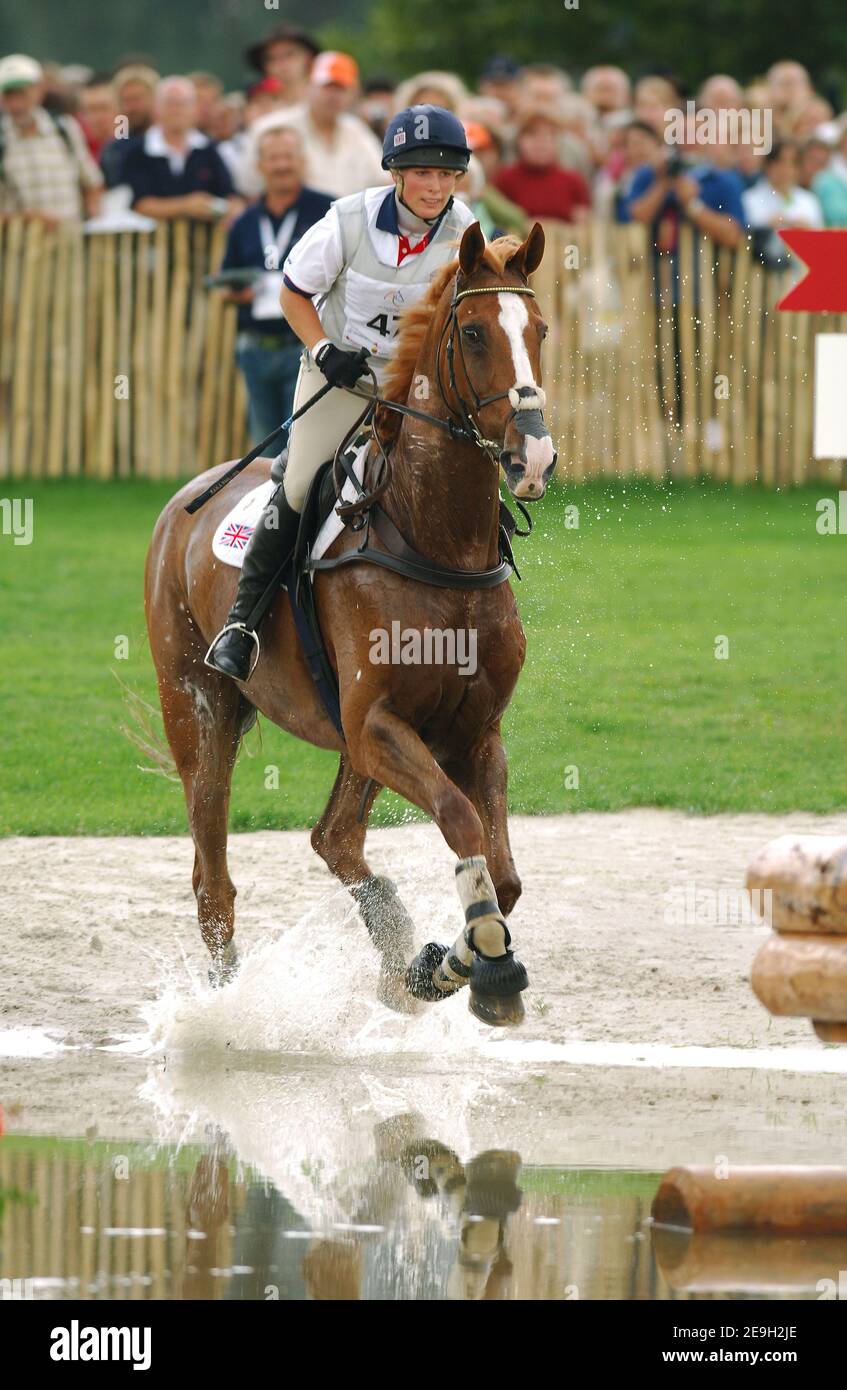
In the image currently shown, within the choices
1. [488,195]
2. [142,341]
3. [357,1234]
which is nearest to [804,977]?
[357,1234]

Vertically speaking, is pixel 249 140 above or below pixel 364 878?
above

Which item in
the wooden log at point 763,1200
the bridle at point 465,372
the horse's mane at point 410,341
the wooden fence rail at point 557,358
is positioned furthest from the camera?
the wooden fence rail at point 557,358

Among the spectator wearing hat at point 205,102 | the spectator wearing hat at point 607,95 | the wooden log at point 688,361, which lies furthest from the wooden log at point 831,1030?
the spectator wearing hat at point 607,95

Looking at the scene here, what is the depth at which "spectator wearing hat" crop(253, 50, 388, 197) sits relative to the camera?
1692 cm

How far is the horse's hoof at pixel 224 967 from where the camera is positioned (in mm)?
8664

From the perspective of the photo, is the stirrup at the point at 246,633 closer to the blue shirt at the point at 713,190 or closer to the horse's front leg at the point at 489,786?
the horse's front leg at the point at 489,786

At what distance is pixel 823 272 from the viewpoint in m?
7.02

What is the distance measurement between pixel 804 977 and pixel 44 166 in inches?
605

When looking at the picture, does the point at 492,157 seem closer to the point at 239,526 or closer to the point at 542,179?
the point at 542,179

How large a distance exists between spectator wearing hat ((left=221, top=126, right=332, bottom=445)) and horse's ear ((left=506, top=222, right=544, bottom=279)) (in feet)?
29.6

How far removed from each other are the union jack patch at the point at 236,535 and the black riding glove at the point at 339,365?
1.07 m

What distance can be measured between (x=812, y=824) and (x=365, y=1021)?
3637 millimetres
